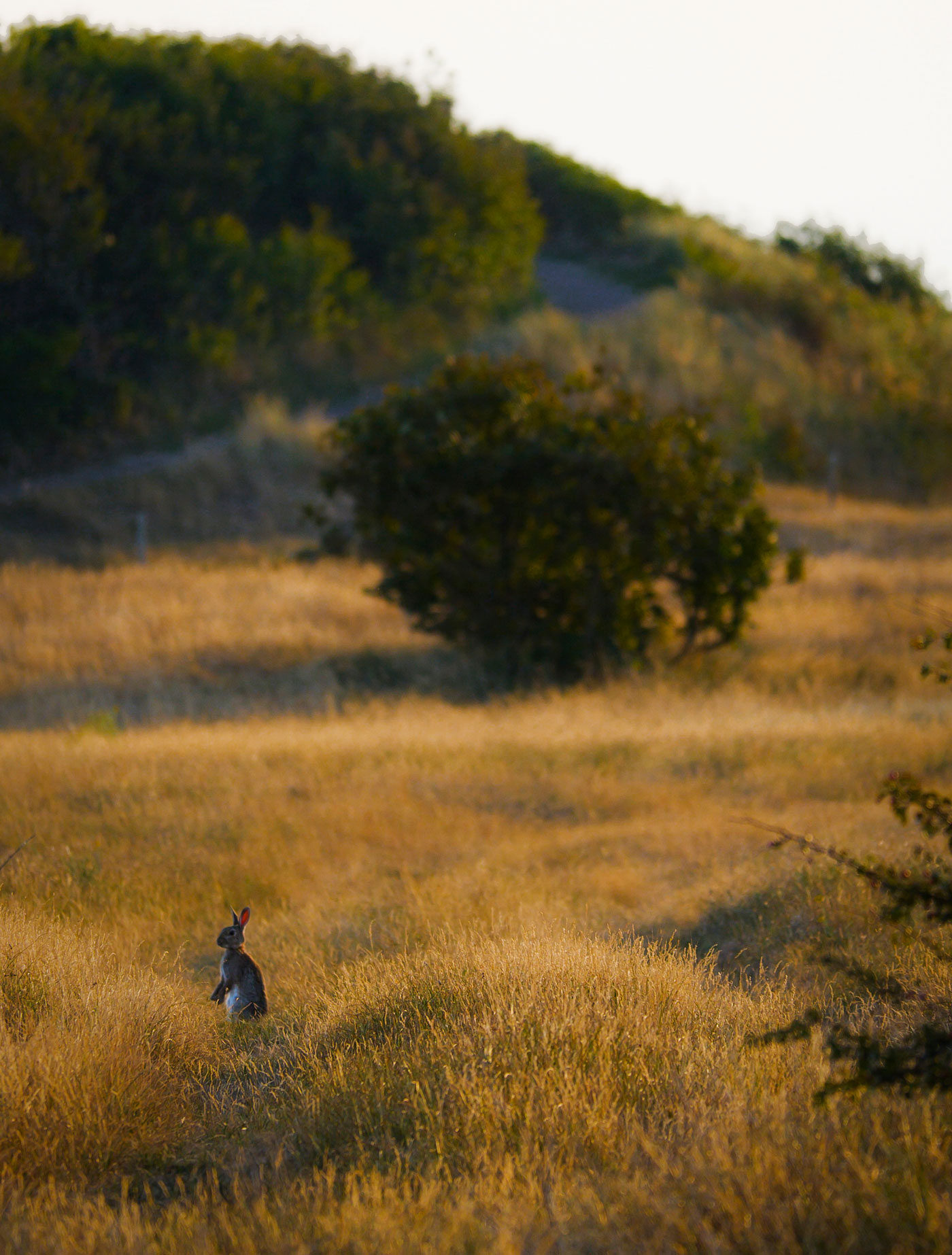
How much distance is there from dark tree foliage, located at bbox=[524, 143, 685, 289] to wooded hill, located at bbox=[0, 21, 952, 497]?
594cm

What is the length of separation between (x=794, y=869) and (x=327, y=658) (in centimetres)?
984

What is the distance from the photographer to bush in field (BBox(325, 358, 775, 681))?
14.3 meters

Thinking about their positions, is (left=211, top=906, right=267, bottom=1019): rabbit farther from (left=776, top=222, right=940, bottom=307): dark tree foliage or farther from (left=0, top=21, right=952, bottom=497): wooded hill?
(left=776, top=222, right=940, bottom=307): dark tree foliage

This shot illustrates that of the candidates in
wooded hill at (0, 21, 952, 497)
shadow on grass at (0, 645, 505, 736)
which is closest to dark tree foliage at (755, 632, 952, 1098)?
shadow on grass at (0, 645, 505, 736)

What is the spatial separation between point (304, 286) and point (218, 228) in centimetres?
294

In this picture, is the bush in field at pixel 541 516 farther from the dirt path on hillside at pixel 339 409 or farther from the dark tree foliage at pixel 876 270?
the dark tree foliage at pixel 876 270

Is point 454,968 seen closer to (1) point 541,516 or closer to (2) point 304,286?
(1) point 541,516

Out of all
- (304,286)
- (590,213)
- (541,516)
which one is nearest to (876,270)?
(590,213)

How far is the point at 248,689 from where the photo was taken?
14.4 metres

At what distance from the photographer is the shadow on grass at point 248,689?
12.7m

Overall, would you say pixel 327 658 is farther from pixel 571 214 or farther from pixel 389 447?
pixel 571 214

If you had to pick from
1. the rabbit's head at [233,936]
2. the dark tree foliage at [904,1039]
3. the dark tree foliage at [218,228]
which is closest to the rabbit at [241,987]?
the rabbit's head at [233,936]

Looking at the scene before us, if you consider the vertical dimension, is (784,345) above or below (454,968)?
above

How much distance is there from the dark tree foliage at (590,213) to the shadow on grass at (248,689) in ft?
115
